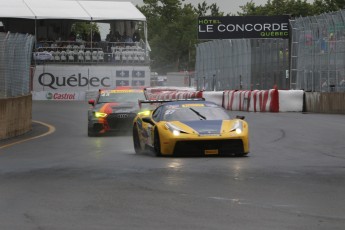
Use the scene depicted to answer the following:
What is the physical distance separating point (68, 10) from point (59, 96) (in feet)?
19.7

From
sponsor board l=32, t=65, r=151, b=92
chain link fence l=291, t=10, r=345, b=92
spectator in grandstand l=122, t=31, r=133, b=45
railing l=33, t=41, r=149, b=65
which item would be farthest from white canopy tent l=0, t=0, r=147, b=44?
chain link fence l=291, t=10, r=345, b=92

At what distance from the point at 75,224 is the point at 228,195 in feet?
8.19

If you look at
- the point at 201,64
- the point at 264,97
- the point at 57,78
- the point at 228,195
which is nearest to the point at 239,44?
the point at 201,64

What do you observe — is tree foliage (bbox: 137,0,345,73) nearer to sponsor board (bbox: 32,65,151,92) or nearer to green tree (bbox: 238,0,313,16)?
green tree (bbox: 238,0,313,16)

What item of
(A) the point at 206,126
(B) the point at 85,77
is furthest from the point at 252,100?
(A) the point at 206,126

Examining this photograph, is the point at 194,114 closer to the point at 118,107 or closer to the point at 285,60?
the point at 118,107

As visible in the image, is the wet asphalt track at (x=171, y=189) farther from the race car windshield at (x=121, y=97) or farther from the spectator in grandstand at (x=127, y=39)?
the spectator in grandstand at (x=127, y=39)

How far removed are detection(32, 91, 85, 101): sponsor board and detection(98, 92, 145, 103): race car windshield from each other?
28.9m

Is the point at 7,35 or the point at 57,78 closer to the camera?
the point at 7,35

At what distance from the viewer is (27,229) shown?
23.7ft

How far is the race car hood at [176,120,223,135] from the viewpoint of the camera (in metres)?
14.8

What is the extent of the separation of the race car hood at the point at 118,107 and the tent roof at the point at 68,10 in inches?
1168

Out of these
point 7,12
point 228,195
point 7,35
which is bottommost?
Answer: point 228,195

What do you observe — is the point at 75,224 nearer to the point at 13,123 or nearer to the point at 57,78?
the point at 13,123
